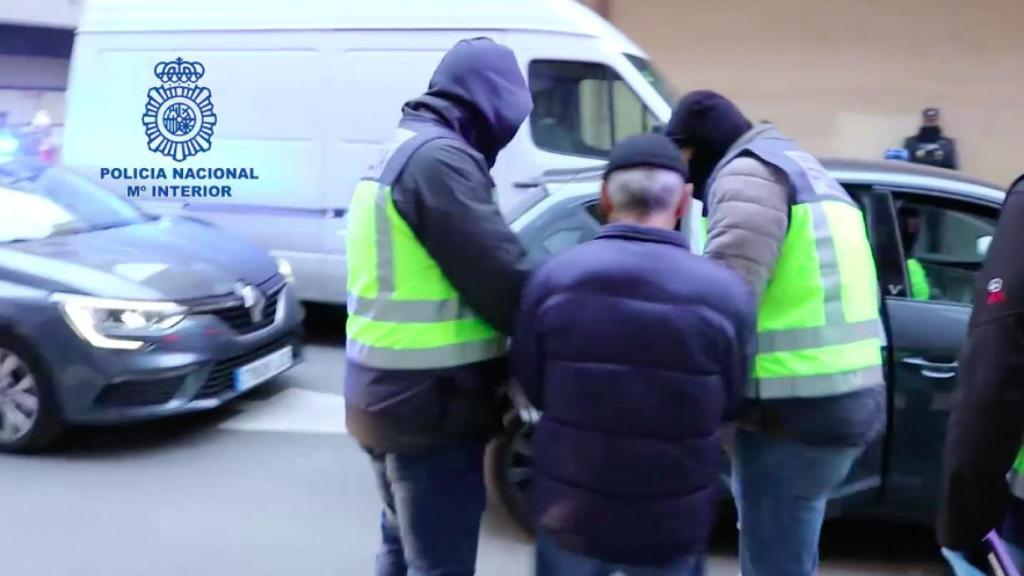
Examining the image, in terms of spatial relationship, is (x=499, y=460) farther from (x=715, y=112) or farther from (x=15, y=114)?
(x=15, y=114)

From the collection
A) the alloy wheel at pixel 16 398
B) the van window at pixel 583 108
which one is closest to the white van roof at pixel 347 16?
the van window at pixel 583 108

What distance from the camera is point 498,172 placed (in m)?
7.42

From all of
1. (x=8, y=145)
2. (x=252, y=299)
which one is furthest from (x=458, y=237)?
(x=8, y=145)

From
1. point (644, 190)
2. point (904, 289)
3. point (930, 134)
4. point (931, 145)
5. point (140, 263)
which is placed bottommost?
point (140, 263)

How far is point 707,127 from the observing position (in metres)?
2.98

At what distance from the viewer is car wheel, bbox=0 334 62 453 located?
5465 millimetres

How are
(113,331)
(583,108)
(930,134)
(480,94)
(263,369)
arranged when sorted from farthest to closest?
1. (930,134)
2. (583,108)
3. (263,369)
4. (113,331)
5. (480,94)

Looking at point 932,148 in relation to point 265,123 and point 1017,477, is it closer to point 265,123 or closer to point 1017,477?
point 265,123

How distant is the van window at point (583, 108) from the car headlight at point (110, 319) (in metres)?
3.14

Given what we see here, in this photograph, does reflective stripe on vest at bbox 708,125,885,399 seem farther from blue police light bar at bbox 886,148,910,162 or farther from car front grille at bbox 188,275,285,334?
blue police light bar at bbox 886,148,910,162

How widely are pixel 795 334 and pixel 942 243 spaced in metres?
2.13

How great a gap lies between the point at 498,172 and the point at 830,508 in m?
3.91

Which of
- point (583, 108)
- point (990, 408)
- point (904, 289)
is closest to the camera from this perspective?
point (990, 408)

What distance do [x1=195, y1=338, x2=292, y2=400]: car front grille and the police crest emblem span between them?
274 centimetres
